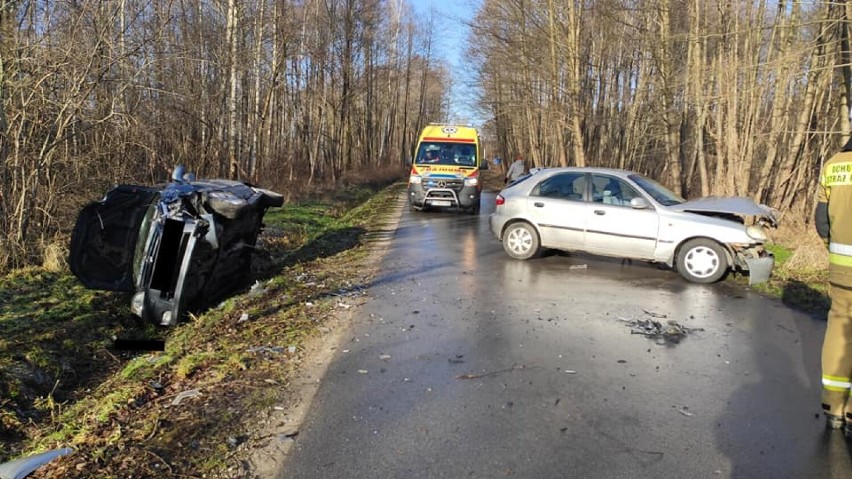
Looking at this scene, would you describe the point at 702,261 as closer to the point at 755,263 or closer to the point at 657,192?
the point at 755,263

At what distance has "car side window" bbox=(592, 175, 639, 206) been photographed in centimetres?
978

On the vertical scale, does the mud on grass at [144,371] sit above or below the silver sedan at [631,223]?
below

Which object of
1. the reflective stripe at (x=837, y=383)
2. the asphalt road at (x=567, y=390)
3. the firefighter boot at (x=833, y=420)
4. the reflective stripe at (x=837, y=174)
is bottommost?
the asphalt road at (x=567, y=390)

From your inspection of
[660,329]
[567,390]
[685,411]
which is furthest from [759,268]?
[567,390]

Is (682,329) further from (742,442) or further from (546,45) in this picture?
→ (546,45)

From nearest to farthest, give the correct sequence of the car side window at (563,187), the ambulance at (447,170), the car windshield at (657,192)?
the car windshield at (657,192) → the car side window at (563,187) → the ambulance at (447,170)

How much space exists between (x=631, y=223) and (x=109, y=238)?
23.8 feet

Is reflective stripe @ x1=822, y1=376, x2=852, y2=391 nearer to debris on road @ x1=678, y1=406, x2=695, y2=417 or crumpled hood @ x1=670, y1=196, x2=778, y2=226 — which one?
debris on road @ x1=678, y1=406, x2=695, y2=417

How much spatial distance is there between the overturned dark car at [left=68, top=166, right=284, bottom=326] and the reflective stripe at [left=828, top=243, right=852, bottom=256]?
18.9ft

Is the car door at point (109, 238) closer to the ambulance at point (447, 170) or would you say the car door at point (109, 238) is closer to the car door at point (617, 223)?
the car door at point (617, 223)

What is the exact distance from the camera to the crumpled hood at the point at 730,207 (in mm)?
8867

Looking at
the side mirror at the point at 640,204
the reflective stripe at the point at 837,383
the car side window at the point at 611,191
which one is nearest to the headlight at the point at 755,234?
the side mirror at the point at 640,204

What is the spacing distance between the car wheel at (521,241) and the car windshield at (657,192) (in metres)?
1.88

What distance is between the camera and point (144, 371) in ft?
17.4
